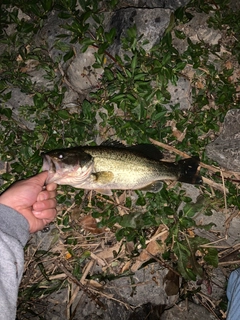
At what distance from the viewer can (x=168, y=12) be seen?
14.6 ft

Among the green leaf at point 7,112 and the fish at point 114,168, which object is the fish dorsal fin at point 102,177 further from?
the green leaf at point 7,112

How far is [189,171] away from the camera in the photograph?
4.22 meters

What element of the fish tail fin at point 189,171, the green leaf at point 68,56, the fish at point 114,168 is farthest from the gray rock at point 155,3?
the fish tail fin at point 189,171

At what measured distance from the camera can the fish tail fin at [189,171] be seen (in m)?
4.18

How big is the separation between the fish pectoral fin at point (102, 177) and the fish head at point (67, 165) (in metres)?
0.10

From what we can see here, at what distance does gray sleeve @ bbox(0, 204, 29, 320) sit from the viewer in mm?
2814

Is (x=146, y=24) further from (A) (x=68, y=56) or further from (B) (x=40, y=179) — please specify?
(B) (x=40, y=179)

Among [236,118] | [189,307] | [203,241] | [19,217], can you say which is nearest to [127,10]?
[236,118]

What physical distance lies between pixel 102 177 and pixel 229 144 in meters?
1.98

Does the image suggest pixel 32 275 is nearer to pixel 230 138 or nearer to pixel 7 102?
pixel 7 102

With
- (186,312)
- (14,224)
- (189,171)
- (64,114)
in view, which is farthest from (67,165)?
(186,312)

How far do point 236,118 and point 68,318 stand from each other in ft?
13.2

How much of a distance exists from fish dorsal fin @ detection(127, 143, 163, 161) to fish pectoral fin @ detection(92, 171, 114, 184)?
0.53 m

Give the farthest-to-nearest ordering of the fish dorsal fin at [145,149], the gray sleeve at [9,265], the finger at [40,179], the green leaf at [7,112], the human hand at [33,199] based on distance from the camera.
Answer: the green leaf at [7,112] < the fish dorsal fin at [145,149] < the finger at [40,179] < the human hand at [33,199] < the gray sleeve at [9,265]
